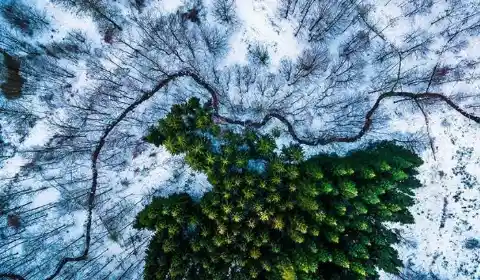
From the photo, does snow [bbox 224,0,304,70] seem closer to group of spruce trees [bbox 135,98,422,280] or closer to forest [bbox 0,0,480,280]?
forest [bbox 0,0,480,280]

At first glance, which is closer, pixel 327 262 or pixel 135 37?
pixel 327 262

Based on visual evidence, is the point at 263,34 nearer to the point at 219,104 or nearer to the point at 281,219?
the point at 219,104

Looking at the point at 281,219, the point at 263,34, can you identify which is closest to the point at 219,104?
the point at 263,34

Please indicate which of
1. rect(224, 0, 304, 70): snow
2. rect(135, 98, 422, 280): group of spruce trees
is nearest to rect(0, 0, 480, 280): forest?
rect(224, 0, 304, 70): snow


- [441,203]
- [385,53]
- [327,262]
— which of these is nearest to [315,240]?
[327,262]

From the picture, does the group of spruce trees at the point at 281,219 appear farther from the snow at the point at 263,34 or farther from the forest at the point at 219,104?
the snow at the point at 263,34

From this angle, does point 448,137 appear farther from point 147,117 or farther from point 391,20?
Answer: point 147,117
